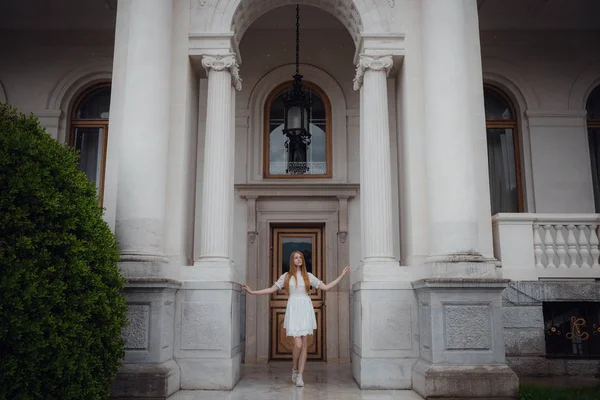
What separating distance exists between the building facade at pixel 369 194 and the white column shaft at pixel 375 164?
28 mm

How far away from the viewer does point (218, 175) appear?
298 inches

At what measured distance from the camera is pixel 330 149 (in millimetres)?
11195

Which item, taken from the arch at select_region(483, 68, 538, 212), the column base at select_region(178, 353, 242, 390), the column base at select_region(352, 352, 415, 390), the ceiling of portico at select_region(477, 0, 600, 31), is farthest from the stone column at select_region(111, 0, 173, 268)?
the arch at select_region(483, 68, 538, 212)

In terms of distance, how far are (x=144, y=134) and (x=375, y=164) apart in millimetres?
3113

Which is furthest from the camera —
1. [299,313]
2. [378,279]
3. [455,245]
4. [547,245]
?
[547,245]

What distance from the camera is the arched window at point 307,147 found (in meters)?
11.1

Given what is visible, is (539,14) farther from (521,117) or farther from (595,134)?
(595,134)

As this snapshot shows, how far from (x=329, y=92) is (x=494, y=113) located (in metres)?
3.42

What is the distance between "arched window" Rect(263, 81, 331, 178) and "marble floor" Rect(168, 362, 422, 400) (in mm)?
4010

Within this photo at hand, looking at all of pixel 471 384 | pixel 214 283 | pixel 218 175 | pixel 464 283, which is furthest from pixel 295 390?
pixel 218 175

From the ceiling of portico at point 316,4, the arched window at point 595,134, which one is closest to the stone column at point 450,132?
the ceiling of portico at point 316,4

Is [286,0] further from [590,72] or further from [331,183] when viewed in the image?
[590,72]

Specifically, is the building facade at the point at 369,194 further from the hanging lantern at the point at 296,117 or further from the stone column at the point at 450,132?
the hanging lantern at the point at 296,117

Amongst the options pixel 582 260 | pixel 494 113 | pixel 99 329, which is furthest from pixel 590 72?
pixel 99 329
